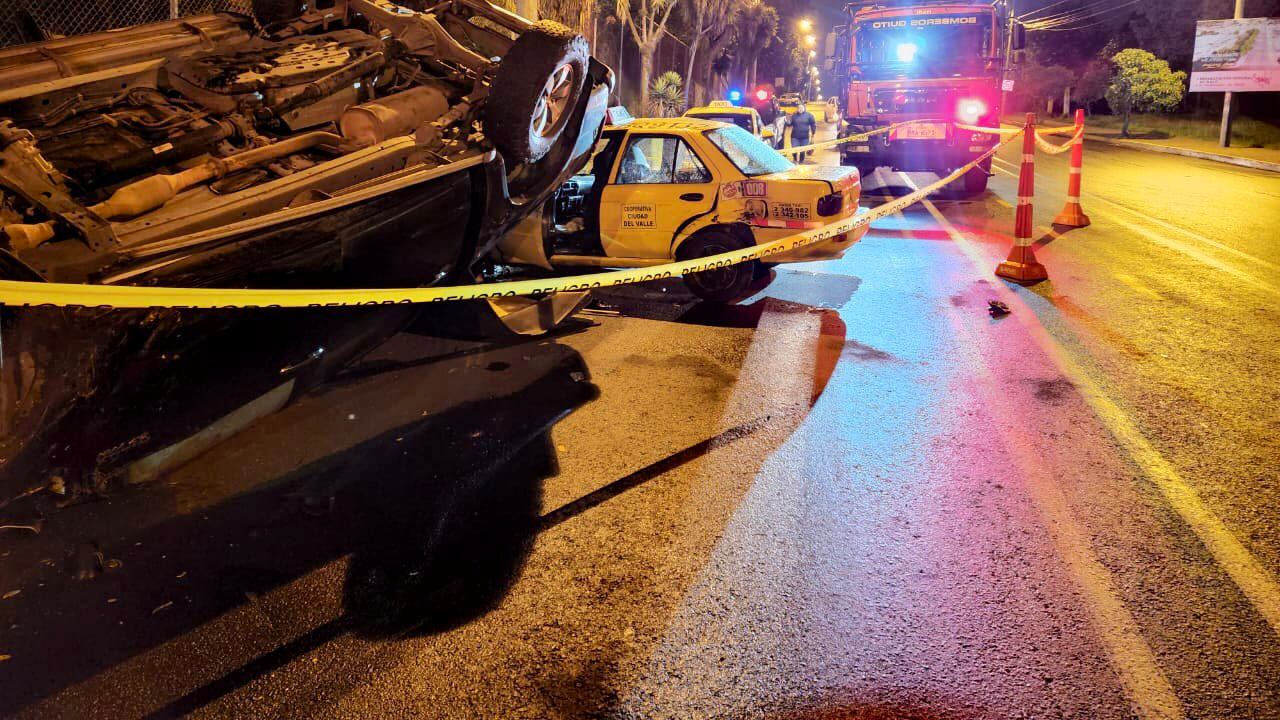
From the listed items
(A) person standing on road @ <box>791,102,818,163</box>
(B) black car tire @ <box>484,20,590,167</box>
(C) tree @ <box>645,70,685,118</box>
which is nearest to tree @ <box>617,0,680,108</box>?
(C) tree @ <box>645,70,685,118</box>

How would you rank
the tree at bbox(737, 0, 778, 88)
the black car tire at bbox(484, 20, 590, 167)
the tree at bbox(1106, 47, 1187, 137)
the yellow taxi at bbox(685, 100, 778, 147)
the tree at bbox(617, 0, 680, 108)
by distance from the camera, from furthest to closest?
the tree at bbox(737, 0, 778, 88) < the tree at bbox(1106, 47, 1187, 137) < the tree at bbox(617, 0, 680, 108) < the yellow taxi at bbox(685, 100, 778, 147) < the black car tire at bbox(484, 20, 590, 167)

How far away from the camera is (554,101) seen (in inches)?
232

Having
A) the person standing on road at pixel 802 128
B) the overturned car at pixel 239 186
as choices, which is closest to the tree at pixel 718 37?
the person standing on road at pixel 802 128

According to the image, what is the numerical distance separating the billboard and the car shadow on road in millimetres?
33168

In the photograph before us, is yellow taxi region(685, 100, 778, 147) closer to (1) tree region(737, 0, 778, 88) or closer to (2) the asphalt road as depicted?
(2) the asphalt road

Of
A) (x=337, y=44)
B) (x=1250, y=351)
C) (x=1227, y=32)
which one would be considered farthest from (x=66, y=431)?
(x=1227, y=32)

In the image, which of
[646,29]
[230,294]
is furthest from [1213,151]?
[230,294]

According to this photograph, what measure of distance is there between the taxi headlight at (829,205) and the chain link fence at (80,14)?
5510 millimetres

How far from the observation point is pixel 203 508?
4.08 m

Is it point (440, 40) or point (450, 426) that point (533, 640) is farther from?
point (440, 40)

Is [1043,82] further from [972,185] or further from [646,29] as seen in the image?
[972,185]

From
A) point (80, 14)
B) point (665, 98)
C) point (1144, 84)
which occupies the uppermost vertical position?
point (80, 14)

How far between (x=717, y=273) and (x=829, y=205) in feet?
3.78

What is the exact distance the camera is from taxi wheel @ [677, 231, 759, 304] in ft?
25.3
